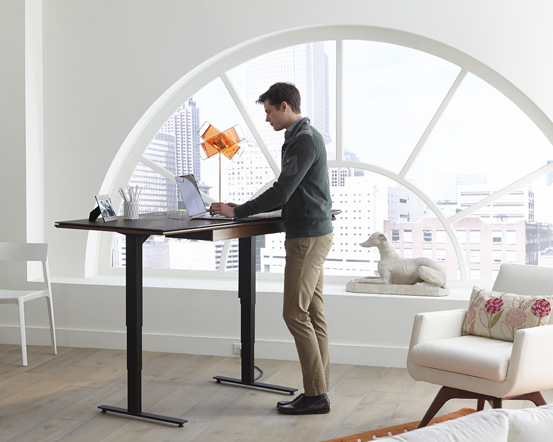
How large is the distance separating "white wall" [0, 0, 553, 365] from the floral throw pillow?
89 centimetres

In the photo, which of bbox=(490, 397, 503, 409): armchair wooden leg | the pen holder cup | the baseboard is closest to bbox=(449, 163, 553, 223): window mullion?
the baseboard

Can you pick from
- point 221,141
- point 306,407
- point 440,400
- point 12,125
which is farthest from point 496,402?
point 12,125

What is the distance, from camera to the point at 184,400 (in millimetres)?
3406

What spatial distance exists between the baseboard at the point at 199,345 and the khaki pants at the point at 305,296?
90 centimetres

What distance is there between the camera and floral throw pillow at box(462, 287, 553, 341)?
111 inches

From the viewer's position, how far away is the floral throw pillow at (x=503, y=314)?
2.82m

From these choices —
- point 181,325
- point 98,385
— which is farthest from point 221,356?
point 98,385

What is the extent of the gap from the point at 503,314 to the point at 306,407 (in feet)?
3.51

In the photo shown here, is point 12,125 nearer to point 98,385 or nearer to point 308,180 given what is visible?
point 98,385

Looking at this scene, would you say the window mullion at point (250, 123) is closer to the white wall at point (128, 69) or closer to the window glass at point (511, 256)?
the white wall at point (128, 69)

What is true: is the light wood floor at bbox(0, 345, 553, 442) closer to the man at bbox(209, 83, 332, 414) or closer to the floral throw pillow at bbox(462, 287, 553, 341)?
the man at bbox(209, 83, 332, 414)

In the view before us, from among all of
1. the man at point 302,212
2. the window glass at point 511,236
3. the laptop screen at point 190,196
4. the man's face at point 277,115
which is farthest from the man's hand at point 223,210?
the window glass at point 511,236

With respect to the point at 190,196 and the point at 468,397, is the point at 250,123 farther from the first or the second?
the point at 468,397

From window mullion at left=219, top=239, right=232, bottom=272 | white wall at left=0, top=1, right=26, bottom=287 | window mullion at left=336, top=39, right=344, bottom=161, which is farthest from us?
window mullion at left=219, top=239, right=232, bottom=272
